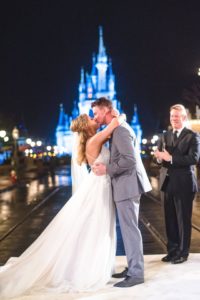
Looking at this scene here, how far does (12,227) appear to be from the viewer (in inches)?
541

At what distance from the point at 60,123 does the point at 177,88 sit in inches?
3502

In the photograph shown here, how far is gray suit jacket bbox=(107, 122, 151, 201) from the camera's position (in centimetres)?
648

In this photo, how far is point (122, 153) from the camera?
21.2 ft

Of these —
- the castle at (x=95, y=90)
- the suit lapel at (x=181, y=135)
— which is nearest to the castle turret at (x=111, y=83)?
the castle at (x=95, y=90)

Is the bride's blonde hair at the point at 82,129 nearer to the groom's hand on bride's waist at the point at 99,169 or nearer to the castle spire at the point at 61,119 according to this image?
the groom's hand on bride's waist at the point at 99,169

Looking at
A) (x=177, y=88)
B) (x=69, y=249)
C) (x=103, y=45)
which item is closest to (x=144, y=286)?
(x=69, y=249)

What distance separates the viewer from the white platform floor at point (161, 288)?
5859 mm

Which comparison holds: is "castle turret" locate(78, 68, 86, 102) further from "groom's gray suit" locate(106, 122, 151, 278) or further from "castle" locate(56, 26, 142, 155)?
"groom's gray suit" locate(106, 122, 151, 278)

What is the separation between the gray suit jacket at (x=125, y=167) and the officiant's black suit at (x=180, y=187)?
3.60 ft

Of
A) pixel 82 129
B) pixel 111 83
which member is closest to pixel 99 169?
pixel 82 129

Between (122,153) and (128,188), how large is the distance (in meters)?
0.44

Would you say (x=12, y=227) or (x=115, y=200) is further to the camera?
(x=12, y=227)

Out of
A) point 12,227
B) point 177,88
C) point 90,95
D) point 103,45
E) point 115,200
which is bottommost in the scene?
point 12,227

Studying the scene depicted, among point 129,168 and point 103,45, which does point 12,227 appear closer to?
point 129,168
